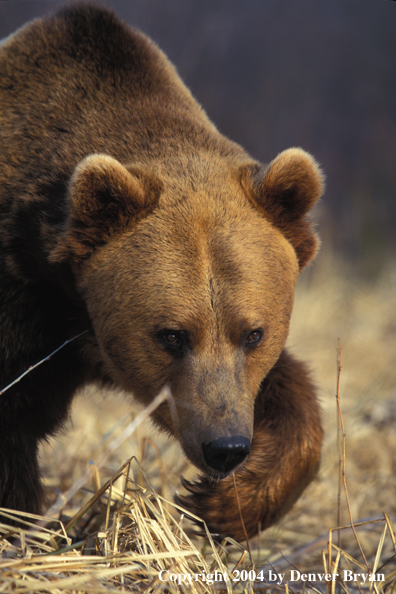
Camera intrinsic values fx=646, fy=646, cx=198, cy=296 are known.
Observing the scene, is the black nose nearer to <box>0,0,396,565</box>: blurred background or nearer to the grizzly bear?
the grizzly bear

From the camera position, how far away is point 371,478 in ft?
17.1

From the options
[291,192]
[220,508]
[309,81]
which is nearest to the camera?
[291,192]

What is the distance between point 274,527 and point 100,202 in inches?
99.1

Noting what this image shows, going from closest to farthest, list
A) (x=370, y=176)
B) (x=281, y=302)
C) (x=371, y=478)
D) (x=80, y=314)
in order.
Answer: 1. (x=281, y=302)
2. (x=80, y=314)
3. (x=371, y=478)
4. (x=370, y=176)

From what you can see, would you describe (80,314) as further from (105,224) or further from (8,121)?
Result: (8,121)

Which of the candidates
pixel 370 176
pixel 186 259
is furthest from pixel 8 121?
→ pixel 370 176

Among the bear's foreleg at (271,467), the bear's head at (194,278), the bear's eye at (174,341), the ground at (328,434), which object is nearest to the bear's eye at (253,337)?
the bear's head at (194,278)

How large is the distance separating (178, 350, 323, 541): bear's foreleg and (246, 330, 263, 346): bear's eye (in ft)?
2.02

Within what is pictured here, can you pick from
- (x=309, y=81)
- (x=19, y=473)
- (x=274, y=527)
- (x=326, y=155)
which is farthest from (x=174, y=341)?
(x=326, y=155)

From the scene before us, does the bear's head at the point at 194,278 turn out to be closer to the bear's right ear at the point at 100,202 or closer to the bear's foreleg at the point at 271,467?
the bear's right ear at the point at 100,202

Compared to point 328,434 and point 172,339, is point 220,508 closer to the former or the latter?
point 172,339

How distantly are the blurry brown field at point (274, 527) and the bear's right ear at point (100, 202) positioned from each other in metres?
0.94

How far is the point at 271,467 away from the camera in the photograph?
347 cm

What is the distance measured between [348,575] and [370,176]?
367 inches
